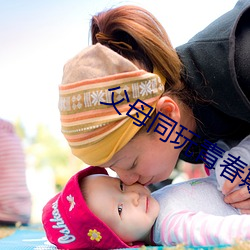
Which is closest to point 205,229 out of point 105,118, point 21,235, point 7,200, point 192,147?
point 105,118

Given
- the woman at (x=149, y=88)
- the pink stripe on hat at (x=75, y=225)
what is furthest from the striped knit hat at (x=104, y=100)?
the pink stripe on hat at (x=75, y=225)

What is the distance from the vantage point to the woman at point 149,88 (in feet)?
3.12

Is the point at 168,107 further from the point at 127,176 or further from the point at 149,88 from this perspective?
the point at 127,176

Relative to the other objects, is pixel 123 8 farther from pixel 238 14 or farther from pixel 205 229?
pixel 205 229

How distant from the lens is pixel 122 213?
39.4 inches

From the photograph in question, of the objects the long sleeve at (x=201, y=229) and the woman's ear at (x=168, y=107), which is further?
the woman's ear at (x=168, y=107)

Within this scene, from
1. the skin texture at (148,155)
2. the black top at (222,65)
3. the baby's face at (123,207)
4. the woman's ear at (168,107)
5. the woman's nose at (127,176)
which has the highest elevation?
the black top at (222,65)

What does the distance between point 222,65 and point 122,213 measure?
→ 38 centimetres

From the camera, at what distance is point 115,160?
39.8 inches

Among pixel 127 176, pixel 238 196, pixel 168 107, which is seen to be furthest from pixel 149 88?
pixel 238 196

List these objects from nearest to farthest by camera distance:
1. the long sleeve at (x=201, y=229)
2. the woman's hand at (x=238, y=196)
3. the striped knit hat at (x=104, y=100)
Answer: the long sleeve at (x=201, y=229) < the striped knit hat at (x=104, y=100) < the woman's hand at (x=238, y=196)

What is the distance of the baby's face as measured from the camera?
3.26 feet

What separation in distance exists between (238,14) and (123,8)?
257 mm

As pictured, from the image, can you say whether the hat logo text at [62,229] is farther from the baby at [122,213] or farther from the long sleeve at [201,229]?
the long sleeve at [201,229]
